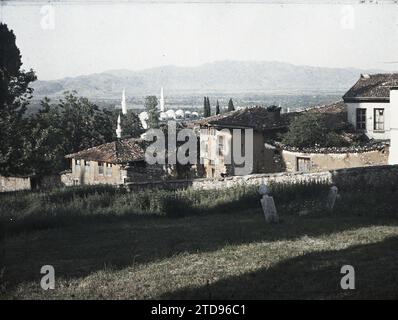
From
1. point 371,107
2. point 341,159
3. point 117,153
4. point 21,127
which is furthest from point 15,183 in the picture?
point 371,107

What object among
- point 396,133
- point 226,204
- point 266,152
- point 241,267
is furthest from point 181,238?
point 266,152

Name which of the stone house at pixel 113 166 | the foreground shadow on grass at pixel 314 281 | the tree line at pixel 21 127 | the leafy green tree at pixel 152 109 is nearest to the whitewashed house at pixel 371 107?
the stone house at pixel 113 166

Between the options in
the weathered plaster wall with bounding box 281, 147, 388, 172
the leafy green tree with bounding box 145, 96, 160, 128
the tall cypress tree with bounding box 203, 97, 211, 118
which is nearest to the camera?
the weathered plaster wall with bounding box 281, 147, 388, 172

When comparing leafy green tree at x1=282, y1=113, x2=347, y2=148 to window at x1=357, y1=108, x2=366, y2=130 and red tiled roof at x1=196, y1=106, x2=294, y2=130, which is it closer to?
red tiled roof at x1=196, y1=106, x2=294, y2=130

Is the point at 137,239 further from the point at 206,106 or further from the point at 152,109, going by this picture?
the point at 152,109

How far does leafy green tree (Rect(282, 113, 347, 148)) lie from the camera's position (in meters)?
30.3

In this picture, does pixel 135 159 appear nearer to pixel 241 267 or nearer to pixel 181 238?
pixel 181 238

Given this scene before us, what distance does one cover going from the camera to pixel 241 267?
30.4 ft

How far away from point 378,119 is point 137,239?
77.3 ft

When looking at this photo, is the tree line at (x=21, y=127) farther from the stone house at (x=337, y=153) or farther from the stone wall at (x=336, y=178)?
the stone house at (x=337, y=153)

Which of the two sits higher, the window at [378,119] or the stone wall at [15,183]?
the window at [378,119]

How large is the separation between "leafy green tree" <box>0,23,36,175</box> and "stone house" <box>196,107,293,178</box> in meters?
12.4

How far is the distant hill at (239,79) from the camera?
90.9ft

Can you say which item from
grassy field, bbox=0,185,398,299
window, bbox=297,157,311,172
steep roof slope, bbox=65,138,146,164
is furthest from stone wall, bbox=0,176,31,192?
window, bbox=297,157,311,172
